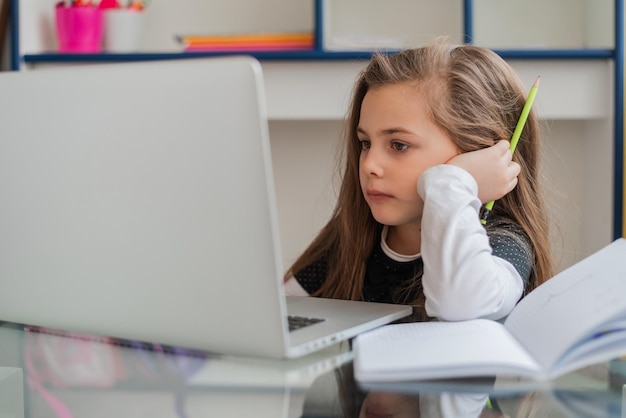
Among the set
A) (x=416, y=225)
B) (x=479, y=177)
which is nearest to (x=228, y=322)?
(x=479, y=177)

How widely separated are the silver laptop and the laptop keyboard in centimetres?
1

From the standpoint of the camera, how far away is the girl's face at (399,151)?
3.62 feet

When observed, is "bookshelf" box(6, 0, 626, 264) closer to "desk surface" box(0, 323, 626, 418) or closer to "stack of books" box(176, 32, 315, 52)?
"stack of books" box(176, 32, 315, 52)

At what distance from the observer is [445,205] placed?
37.9 inches

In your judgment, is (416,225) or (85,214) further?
(416,225)

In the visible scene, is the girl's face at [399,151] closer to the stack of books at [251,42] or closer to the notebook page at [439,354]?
the notebook page at [439,354]

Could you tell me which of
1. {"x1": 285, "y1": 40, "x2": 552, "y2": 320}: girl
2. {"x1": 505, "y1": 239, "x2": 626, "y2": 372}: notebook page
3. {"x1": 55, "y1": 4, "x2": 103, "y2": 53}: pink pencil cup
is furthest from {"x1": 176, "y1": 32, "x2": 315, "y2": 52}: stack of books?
{"x1": 505, "y1": 239, "x2": 626, "y2": 372}: notebook page

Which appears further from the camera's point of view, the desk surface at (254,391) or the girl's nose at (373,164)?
the girl's nose at (373,164)

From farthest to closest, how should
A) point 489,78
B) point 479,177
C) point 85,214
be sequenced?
point 489,78
point 479,177
point 85,214

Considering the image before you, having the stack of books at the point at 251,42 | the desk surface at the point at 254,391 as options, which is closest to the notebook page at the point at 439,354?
the desk surface at the point at 254,391

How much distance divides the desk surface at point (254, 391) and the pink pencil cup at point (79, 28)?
1.82 m

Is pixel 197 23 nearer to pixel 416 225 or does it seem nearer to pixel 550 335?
pixel 416 225

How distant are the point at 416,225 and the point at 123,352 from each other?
58 centimetres

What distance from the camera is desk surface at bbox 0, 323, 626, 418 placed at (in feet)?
2.00
